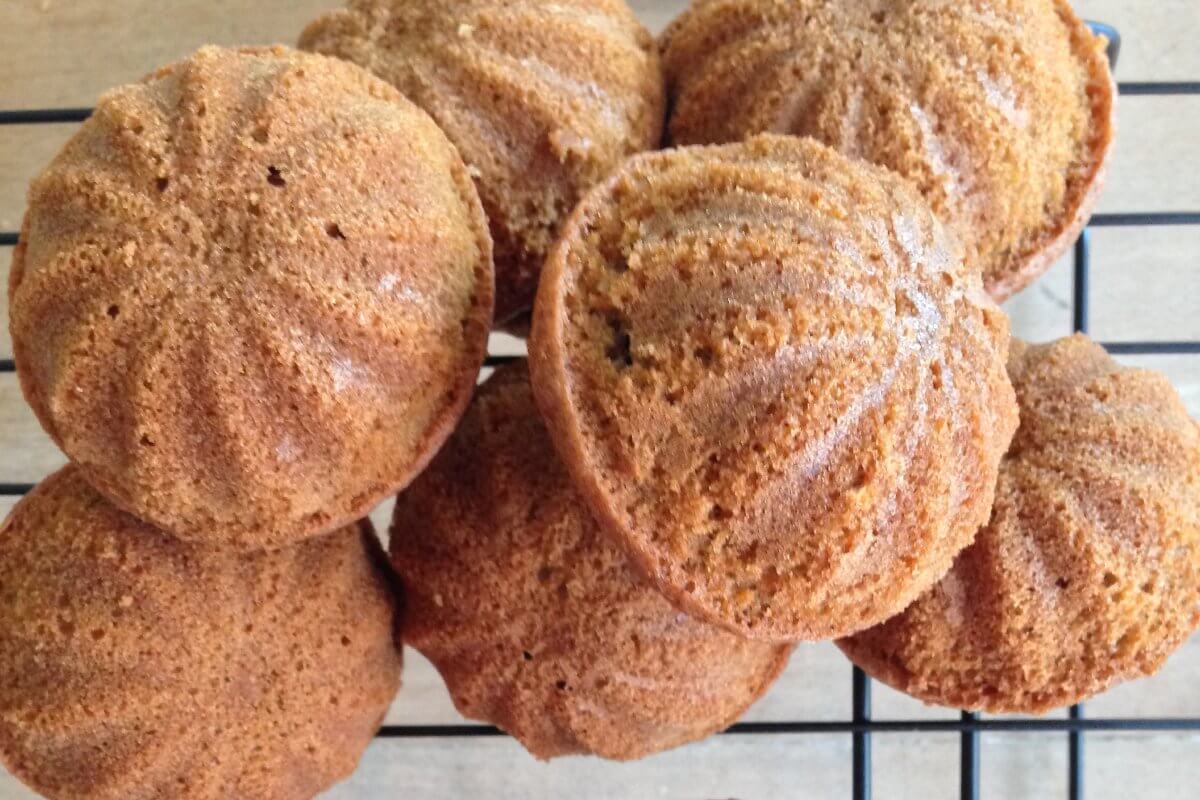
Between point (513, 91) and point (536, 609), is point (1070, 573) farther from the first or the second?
point (513, 91)

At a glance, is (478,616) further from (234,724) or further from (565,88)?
(565,88)

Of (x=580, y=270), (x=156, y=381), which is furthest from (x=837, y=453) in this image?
(x=156, y=381)

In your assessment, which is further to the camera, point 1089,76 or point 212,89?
point 1089,76

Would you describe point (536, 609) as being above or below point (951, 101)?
Answer: below

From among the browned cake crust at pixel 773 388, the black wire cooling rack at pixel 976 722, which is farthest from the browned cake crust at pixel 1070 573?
the black wire cooling rack at pixel 976 722

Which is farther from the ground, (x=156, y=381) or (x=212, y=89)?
(x=212, y=89)

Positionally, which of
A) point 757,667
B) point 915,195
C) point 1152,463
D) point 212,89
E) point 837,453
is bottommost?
point 757,667

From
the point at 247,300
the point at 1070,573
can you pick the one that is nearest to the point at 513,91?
the point at 247,300
